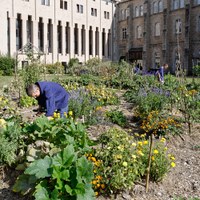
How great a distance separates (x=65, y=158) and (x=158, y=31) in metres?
43.6

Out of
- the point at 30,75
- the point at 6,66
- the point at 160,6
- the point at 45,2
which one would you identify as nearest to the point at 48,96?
the point at 30,75

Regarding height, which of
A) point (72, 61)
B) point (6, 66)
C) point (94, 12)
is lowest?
point (6, 66)

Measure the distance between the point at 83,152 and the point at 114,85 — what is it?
1151 cm

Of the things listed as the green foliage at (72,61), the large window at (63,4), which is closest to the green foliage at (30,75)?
the green foliage at (72,61)

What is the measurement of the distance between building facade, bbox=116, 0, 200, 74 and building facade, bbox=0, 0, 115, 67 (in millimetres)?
2670

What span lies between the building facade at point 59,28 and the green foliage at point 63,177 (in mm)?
A: 32378

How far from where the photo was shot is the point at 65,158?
3803mm

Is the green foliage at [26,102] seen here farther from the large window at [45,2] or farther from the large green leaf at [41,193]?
the large window at [45,2]

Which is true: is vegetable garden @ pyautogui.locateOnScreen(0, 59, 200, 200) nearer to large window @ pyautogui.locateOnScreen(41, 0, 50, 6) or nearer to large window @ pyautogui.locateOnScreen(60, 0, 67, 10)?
large window @ pyautogui.locateOnScreen(41, 0, 50, 6)

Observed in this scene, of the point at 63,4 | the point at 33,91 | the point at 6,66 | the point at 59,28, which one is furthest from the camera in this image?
the point at 59,28

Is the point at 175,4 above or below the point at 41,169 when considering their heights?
above

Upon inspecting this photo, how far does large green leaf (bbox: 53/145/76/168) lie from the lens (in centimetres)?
377

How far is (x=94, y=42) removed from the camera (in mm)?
47562

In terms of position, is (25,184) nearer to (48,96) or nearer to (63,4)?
(48,96)
